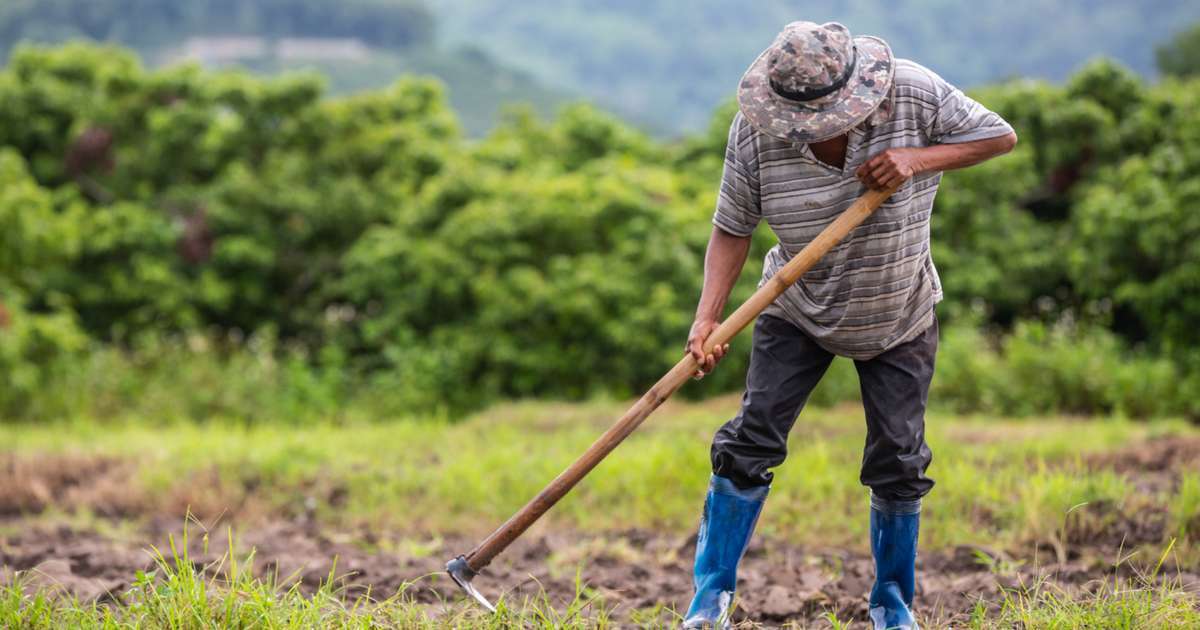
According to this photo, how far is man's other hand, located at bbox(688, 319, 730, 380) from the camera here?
137 inches

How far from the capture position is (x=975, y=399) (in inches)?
391

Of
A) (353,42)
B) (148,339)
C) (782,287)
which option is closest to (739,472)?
(782,287)

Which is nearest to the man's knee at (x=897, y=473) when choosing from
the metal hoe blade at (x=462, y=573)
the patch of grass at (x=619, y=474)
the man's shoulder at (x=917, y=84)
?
the man's shoulder at (x=917, y=84)

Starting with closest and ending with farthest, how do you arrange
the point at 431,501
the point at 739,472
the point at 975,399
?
the point at 739,472 < the point at 431,501 < the point at 975,399

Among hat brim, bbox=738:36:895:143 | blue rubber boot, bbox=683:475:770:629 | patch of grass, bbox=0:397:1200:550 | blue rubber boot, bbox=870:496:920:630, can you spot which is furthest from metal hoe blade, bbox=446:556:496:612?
patch of grass, bbox=0:397:1200:550

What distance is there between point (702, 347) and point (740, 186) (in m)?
0.48

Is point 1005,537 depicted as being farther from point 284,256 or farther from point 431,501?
point 284,256

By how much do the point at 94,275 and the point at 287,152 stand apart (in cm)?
235

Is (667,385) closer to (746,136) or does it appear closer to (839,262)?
(839,262)

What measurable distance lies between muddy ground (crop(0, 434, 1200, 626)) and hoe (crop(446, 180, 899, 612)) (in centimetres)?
21

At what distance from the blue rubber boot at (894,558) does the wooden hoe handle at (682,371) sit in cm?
74

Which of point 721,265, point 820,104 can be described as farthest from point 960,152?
point 721,265

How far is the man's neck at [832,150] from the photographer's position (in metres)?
3.31

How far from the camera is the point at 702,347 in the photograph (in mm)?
3490
